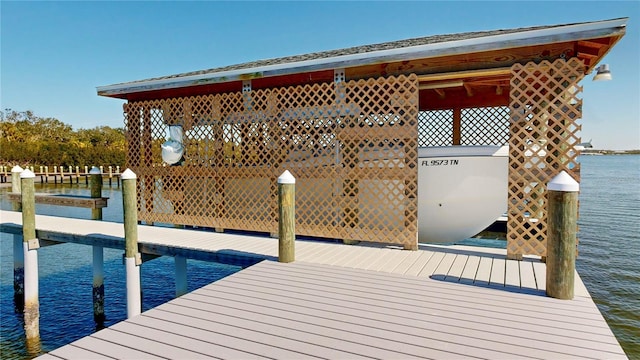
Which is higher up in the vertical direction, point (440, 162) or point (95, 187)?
point (440, 162)

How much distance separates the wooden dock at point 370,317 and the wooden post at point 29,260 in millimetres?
4609

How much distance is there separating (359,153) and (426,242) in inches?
75.2

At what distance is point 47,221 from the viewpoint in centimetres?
733

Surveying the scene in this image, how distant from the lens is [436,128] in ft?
25.8

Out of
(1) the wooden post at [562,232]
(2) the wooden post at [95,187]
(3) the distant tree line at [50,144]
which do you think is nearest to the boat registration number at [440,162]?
(1) the wooden post at [562,232]

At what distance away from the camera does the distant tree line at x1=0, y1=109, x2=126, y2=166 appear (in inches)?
1703

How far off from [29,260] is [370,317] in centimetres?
620

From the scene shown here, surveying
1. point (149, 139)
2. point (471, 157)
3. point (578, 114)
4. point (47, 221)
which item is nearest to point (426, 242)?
point (471, 157)

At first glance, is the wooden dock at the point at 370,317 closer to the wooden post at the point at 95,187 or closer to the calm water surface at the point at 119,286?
the calm water surface at the point at 119,286

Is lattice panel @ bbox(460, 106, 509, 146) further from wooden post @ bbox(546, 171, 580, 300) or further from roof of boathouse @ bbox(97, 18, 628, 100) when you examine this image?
wooden post @ bbox(546, 171, 580, 300)

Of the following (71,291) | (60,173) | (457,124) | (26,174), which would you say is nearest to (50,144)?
(60,173)

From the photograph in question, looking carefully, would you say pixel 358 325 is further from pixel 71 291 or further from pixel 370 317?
pixel 71 291

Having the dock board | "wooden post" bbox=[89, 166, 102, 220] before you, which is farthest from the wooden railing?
the dock board

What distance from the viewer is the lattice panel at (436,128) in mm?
7746
